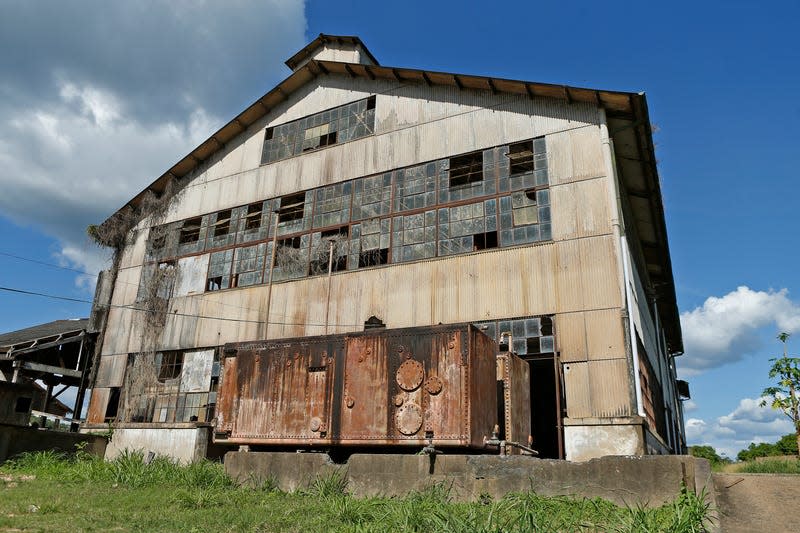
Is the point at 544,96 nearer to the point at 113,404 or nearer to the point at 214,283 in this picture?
the point at 214,283

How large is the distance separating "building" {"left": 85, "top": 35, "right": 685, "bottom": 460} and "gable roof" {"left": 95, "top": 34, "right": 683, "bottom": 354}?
8 centimetres

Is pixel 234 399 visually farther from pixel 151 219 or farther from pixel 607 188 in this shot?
pixel 151 219

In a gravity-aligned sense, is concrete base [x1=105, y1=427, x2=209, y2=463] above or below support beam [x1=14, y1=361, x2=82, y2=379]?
below

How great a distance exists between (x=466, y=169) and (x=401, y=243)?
3019mm

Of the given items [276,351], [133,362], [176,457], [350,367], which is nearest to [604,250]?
[350,367]

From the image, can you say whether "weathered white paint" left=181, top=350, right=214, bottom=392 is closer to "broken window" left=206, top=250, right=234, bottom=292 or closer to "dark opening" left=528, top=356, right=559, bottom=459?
"broken window" left=206, top=250, right=234, bottom=292

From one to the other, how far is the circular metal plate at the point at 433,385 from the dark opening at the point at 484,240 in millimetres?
6443

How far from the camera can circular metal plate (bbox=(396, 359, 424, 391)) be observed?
10953 mm

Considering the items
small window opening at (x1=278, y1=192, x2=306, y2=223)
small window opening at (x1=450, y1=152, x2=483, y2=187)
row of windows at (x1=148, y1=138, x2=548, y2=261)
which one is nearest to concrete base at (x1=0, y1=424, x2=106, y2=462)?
row of windows at (x1=148, y1=138, x2=548, y2=261)

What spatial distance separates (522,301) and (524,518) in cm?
Result: 916

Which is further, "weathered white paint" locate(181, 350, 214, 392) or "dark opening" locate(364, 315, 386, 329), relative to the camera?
→ "weathered white paint" locate(181, 350, 214, 392)

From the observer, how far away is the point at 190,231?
23.7 m

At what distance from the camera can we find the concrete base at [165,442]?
19.2 m

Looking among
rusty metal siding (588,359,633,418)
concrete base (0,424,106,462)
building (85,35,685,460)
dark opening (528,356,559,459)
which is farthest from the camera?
dark opening (528,356,559,459)
